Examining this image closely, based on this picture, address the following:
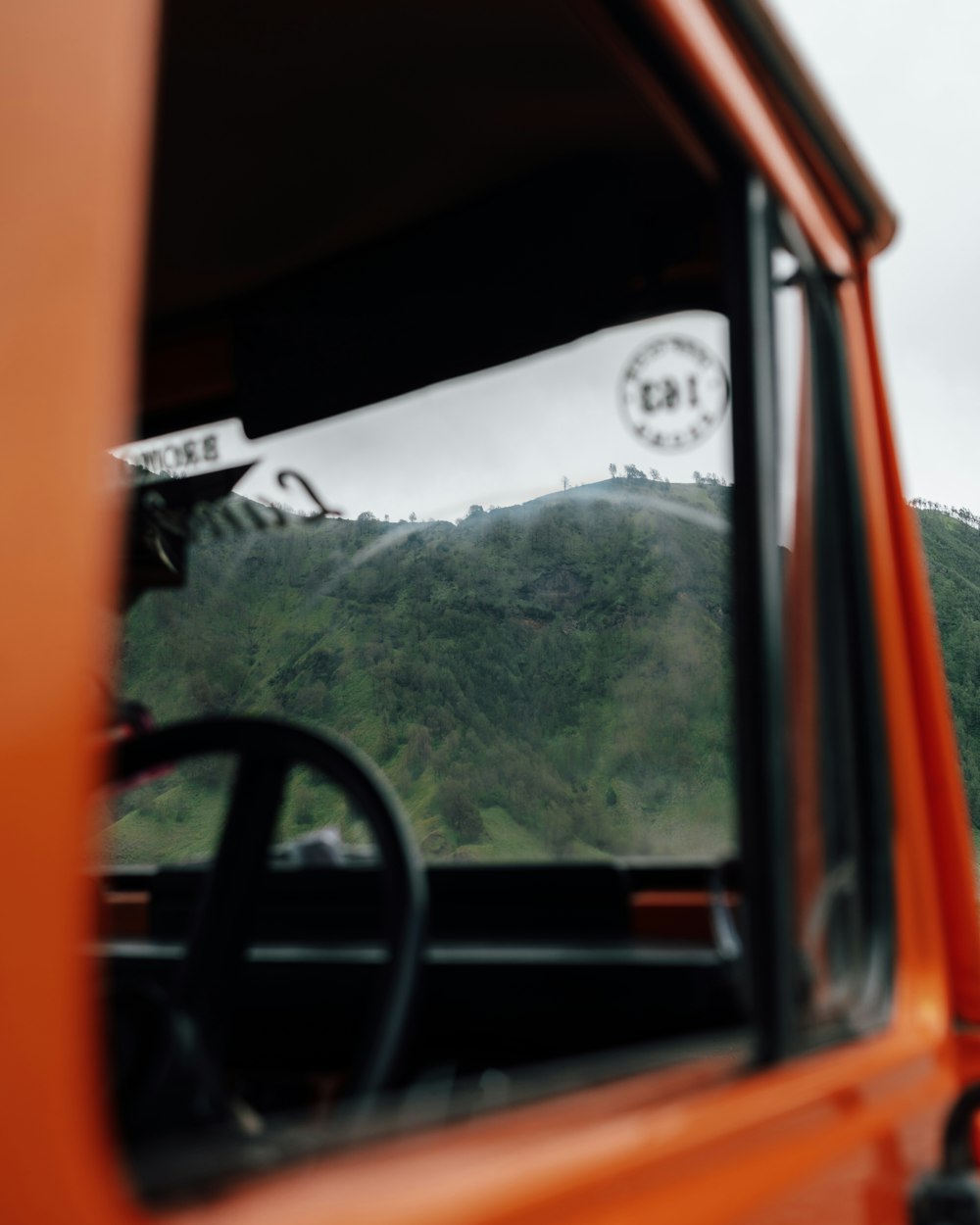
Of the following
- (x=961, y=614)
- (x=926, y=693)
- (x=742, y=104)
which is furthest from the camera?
(x=961, y=614)

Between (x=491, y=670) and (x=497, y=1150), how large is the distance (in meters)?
1.26

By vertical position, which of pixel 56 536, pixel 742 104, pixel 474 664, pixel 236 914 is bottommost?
pixel 236 914

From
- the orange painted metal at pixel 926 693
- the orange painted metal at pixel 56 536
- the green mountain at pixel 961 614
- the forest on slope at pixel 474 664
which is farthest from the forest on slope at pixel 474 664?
the green mountain at pixel 961 614

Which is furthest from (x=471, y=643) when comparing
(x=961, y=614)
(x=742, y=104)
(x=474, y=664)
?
(x=961, y=614)

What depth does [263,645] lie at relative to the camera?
190 cm

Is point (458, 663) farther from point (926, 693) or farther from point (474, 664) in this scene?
point (926, 693)

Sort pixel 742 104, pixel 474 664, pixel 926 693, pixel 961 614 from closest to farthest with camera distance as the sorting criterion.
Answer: pixel 742 104 → pixel 926 693 → pixel 474 664 → pixel 961 614

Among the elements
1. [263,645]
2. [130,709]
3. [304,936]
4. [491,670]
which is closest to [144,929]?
[304,936]

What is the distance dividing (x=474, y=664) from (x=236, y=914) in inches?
30.3

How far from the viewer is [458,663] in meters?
1.93

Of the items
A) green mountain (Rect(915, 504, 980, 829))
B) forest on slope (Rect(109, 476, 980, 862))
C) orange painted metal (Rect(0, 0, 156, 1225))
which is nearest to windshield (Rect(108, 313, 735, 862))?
forest on slope (Rect(109, 476, 980, 862))

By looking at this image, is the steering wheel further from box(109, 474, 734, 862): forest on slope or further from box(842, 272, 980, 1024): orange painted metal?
box(842, 272, 980, 1024): orange painted metal

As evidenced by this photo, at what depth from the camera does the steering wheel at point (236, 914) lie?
95cm

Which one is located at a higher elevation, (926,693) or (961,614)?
(961,614)
